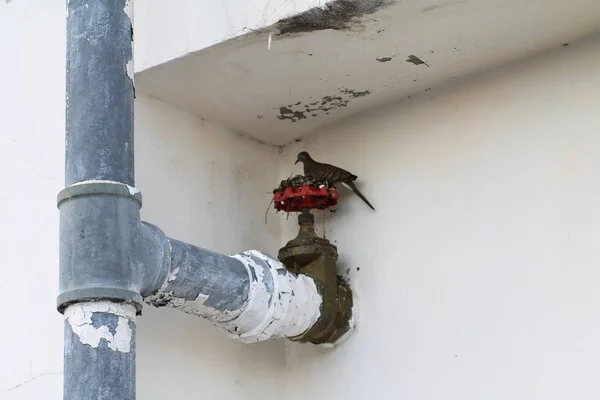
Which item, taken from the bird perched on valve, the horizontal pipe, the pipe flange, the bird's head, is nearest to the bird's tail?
the bird perched on valve

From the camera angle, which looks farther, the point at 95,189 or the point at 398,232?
the point at 398,232

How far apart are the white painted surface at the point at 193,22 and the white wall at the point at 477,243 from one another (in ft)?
1.48

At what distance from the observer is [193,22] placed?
80.9 inches

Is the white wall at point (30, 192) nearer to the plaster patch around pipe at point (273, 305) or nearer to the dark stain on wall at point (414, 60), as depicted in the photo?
the plaster patch around pipe at point (273, 305)

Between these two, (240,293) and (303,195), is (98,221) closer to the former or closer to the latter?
(240,293)

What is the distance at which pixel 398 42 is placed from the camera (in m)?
2.01

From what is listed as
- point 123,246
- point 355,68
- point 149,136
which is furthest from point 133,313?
point 355,68

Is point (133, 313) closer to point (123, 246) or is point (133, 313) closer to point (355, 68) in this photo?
point (123, 246)

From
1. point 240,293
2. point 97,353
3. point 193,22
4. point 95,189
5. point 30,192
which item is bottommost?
point 97,353

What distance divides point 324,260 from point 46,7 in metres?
0.81

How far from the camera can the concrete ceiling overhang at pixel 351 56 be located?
75.0 inches

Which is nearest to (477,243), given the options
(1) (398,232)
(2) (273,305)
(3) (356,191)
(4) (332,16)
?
(1) (398,232)

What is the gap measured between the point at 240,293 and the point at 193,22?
22.0 inches

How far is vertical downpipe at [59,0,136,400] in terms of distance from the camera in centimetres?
151
